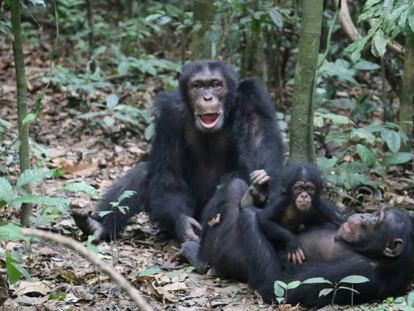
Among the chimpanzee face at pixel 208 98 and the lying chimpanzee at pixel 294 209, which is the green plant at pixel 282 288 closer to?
the lying chimpanzee at pixel 294 209

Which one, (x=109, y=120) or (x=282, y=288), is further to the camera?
(x=109, y=120)

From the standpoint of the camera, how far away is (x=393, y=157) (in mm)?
8078

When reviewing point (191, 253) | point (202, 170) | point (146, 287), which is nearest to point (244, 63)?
point (202, 170)

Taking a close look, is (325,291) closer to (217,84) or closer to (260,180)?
(260,180)

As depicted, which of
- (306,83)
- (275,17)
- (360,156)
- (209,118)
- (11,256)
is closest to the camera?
(11,256)

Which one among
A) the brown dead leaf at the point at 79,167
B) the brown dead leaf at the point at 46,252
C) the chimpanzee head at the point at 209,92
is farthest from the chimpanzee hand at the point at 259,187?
the brown dead leaf at the point at 79,167

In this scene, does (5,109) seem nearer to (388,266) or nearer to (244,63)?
(244,63)

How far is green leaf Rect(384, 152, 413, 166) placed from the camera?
7.94 m

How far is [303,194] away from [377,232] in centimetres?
66

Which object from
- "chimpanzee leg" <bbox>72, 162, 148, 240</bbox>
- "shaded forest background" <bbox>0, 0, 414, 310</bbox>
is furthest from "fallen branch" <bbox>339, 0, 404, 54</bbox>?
"chimpanzee leg" <bbox>72, 162, 148, 240</bbox>

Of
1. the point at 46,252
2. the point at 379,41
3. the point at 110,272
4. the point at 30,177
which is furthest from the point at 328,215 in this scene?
the point at 110,272

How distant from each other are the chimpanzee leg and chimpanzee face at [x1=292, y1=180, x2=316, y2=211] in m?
2.02

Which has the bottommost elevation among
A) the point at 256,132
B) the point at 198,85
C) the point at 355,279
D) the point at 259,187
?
the point at 355,279

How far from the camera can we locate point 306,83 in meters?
6.80
